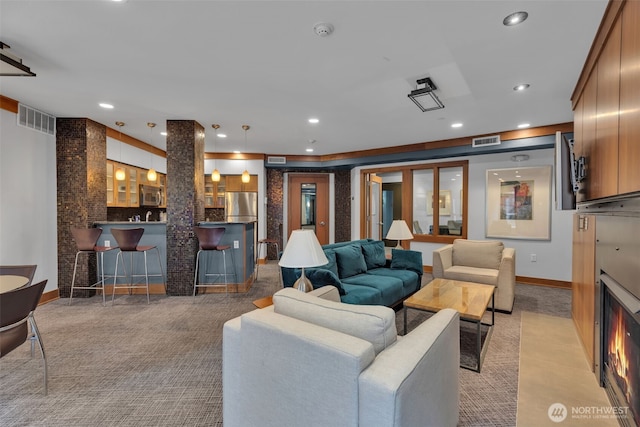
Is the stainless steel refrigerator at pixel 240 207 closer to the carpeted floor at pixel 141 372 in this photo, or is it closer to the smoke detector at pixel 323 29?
the carpeted floor at pixel 141 372

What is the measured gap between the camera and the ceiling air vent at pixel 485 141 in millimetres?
4832

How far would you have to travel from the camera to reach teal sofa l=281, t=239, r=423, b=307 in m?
2.82

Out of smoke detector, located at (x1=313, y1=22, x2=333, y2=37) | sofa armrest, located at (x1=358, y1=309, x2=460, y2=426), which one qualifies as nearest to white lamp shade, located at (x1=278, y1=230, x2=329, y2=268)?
sofa armrest, located at (x1=358, y1=309, x2=460, y2=426)

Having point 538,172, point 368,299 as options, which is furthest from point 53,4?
point 538,172

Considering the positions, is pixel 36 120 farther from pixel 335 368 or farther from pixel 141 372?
pixel 335 368

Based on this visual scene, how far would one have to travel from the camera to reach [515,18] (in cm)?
200

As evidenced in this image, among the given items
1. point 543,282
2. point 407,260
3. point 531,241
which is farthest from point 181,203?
point 543,282

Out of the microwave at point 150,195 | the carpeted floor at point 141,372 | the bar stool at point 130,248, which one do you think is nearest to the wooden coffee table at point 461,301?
the carpeted floor at point 141,372

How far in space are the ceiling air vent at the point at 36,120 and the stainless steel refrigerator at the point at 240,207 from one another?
10.7ft

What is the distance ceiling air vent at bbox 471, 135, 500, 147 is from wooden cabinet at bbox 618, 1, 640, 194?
3.28m

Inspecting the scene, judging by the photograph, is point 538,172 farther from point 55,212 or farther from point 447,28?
point 55,212

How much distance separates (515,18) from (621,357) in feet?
7.49

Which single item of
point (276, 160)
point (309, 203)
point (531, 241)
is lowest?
point (531, 241)

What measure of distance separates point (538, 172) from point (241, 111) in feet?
16.3
